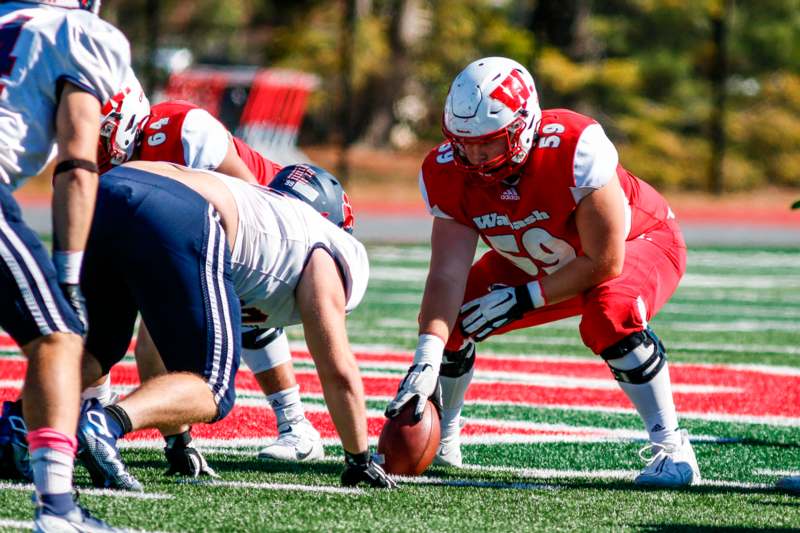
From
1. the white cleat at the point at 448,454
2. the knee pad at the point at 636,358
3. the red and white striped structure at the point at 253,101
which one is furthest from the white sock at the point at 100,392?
the red and white striped structure at the point at 253,101

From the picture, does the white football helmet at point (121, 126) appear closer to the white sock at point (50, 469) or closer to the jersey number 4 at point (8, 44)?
the jersey number 4 at point (8, 44)

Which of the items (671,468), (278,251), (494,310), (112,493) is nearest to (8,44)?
(278,251)

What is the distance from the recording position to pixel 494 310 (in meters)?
4.80

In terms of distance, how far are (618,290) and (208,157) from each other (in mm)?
1564

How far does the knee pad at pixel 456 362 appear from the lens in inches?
199

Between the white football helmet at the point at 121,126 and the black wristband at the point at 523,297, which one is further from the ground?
the white football helmet at the point at 121,126

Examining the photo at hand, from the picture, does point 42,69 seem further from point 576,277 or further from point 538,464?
point 538,464

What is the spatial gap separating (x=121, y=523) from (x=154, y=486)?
592 millimetres

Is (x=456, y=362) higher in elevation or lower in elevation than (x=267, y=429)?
higher

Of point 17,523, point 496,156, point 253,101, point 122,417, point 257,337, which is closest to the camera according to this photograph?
point 17,523

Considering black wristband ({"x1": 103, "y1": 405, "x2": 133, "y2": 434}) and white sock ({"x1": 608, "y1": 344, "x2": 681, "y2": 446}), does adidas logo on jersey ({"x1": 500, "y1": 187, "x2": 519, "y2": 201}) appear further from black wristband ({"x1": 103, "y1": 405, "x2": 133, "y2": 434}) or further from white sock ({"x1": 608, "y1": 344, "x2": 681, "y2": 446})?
black wristband ({"x1": 103, "y1": 405, "x2": 133, "y2": 434})

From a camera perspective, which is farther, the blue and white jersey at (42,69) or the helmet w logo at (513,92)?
the helmet w logo at (513,92)

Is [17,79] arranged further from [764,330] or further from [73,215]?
[764,330]

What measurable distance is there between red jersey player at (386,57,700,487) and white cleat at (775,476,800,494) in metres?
0.29
